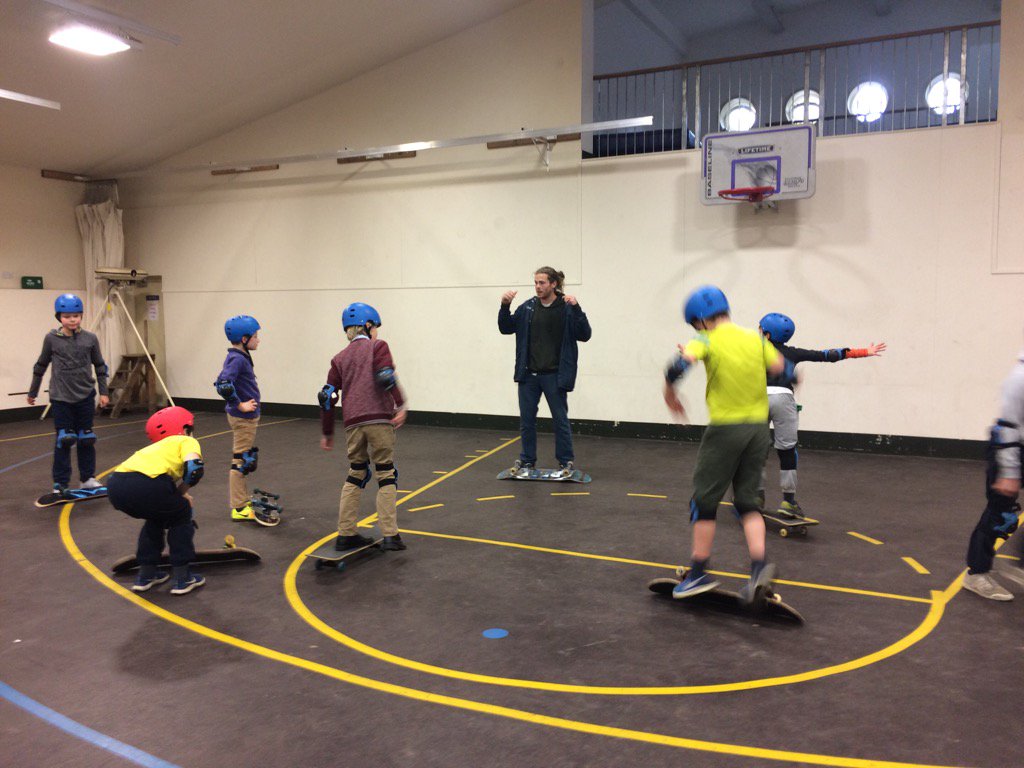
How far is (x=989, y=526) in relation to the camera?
3.90m

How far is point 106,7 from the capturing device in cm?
758

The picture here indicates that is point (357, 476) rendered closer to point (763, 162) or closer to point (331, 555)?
point (331, 555)

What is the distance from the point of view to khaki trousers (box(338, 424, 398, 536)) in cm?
471

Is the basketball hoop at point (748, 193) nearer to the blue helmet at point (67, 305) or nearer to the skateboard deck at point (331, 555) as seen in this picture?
the skateboard deck at point (331, 555)

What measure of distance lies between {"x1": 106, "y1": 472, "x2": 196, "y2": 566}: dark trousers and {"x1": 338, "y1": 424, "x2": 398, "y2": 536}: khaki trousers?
955 millimetres

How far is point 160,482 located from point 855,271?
304 inches

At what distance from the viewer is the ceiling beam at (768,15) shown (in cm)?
1389

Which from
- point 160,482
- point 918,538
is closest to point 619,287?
point 918,538

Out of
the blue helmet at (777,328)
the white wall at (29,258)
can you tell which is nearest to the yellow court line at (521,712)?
the blue helmet at (777,328)

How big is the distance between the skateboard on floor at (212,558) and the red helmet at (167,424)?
2.82ft

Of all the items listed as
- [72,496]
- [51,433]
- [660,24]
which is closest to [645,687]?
[72,496]

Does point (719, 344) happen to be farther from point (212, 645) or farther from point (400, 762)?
point (212, 645)

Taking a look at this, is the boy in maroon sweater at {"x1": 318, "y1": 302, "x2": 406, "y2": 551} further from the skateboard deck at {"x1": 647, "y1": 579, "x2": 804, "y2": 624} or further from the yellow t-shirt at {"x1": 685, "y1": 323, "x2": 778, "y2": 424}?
Result: the yellow t-shirt at {"x1": 685, "y1": 323, "x2": 778, "y2": 424}

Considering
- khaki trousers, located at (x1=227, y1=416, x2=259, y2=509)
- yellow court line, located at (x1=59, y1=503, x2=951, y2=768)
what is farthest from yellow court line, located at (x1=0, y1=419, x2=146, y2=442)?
yellow court line, located at (x1=59, y1=503, x2=951, y2=768)
